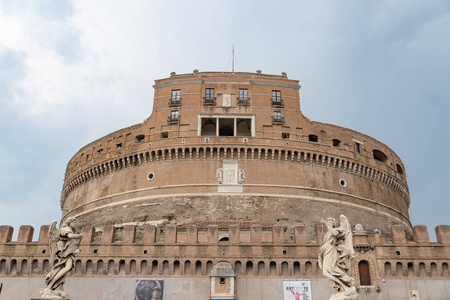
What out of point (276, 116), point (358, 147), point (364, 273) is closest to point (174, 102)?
point (276, 116)

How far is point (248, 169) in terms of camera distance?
3138 cm

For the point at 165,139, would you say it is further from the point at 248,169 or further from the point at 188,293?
the point at 188,293

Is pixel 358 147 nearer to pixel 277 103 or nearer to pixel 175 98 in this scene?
pixel 277 103

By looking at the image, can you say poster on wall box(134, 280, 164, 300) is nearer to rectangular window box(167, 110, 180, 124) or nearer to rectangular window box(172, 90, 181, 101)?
rectangular window box(167, 110, 180, 124)

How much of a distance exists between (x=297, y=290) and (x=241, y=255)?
3290 millimetres

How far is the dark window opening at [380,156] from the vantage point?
37094 mm

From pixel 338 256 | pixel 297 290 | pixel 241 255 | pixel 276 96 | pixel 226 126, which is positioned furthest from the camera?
pixel 226 126

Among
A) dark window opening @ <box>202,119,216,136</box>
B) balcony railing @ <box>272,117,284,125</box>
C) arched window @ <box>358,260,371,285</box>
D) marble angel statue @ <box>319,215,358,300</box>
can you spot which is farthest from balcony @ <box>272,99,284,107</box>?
marble angel statue @ <box>319,215,358,300</box>

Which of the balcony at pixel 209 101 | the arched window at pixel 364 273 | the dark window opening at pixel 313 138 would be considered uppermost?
the balcony at pixel 209 101

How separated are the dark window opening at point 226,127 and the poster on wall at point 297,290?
561 inches

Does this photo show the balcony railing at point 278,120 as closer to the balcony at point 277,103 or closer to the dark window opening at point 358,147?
the balcony at point 277,103

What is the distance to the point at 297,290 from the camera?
893 inches

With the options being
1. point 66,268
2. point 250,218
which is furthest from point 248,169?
point 66,268

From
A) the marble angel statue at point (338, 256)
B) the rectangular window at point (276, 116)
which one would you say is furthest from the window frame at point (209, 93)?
the marble angel statue at point (338, 256)
